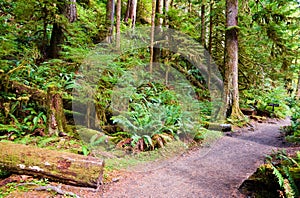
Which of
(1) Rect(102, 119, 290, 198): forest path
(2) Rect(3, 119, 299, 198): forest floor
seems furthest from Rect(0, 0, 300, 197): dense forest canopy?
(1) Rect(102, 119, 290, 198): forest path

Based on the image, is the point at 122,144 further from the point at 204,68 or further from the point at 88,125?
the point at 204,68

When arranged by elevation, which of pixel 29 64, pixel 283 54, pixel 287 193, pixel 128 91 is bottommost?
pixel 287 193

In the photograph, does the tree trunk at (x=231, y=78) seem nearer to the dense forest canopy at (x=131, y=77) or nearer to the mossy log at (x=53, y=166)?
the dense forest canopy at (x=131, y=77)

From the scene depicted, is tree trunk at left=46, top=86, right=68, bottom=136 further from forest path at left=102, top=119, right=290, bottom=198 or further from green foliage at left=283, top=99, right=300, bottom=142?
green foliage at left=283, top=99, right=300, bottom=142

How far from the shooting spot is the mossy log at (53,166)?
354 centimetres

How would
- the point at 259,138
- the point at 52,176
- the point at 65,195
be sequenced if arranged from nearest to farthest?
the point at 65,195
the point at 52,176
the point at 259,138

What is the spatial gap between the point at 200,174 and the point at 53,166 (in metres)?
2.93

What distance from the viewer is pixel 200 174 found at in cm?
453

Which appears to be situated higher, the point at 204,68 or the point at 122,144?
the point at 204,68

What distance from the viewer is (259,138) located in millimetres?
7379

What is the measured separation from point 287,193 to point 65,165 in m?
3.44

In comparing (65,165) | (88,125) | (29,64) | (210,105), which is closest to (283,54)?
(210,105)

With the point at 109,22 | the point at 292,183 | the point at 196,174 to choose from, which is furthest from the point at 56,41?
the point at 292,183

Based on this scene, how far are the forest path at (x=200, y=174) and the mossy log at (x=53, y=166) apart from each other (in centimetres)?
43
